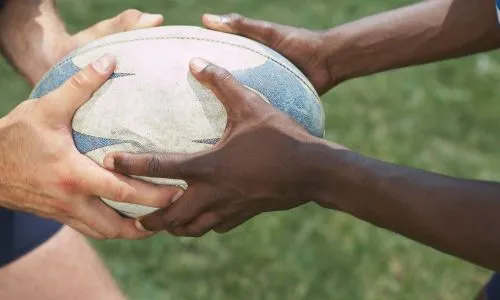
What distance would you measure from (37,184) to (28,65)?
79 cm

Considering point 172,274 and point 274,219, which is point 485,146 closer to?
point 274,219

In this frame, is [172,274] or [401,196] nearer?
[401,196]

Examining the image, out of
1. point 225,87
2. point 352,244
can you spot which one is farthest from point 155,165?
point 352,244

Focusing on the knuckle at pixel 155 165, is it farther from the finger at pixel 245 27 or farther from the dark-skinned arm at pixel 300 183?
the finger at pixel 245 27

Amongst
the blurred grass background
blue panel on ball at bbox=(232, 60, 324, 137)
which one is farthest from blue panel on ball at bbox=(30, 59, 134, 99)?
the blurred grass background

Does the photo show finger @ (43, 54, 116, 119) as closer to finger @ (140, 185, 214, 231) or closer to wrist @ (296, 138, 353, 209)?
finger @ (140, 185, 214, 231)

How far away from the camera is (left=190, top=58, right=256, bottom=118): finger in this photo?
2201mm

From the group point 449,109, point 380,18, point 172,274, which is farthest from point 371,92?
point 380,18

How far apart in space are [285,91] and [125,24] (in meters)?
0.67

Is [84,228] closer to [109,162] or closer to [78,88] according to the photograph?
[109,162]

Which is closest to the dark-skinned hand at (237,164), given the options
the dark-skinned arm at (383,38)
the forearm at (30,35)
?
the dark-skinned arm at (383,38)

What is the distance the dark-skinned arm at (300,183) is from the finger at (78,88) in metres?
0.17

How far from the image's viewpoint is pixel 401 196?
2.09 m

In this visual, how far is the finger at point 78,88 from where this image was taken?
227 cm
